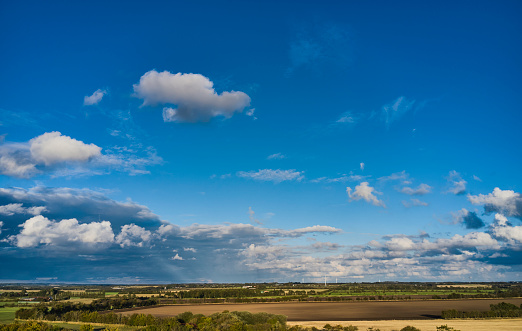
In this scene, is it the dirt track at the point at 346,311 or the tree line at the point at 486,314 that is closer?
the tree line at the point at 486,314

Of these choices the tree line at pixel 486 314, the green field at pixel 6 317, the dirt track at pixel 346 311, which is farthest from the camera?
the green field at pixel 6 317

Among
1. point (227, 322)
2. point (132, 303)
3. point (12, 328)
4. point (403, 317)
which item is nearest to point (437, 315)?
point (403, 317)

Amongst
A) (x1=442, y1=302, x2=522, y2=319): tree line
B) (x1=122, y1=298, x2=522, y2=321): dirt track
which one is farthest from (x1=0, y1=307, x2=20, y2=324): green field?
(x1=442, y1=302, x2=522, y2=319): tree line

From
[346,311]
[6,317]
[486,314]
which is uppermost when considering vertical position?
[486,314]

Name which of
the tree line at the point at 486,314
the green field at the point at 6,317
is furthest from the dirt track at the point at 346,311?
the green field at the point at 6,317

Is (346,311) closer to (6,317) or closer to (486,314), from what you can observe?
(486,314)

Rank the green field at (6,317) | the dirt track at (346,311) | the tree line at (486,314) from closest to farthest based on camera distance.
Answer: the tree line at (486,314) → the dirt track at (346,311) → the green field at (6,317)

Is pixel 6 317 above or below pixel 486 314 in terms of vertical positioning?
below

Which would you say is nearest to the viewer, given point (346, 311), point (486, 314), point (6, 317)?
point (486, 314)

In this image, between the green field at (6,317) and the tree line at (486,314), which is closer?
the tree line at (486,314)

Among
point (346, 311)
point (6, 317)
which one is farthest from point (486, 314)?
point (6, 317)

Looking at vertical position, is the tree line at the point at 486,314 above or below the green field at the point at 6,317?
above

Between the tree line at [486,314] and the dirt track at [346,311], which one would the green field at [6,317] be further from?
the tree line at [486,314]

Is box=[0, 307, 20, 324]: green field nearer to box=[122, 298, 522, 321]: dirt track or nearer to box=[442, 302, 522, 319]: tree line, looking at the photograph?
box=[122, 298, 522, 321]: dirt track
